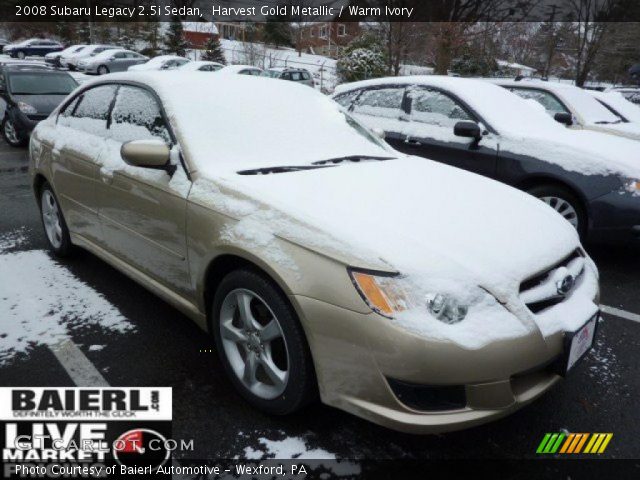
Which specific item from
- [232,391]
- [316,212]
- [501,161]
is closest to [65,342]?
[232,391]

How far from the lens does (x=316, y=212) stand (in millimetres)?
2141

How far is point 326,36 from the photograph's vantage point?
46219mm

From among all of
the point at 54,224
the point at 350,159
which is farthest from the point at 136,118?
the point at 54,224

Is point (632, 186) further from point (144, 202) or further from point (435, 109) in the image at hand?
point (144, 202)

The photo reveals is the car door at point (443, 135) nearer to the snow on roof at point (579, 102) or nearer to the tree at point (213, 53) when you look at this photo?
the snow on roof at point (579, 102)

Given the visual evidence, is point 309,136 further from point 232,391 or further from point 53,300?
point 53,300

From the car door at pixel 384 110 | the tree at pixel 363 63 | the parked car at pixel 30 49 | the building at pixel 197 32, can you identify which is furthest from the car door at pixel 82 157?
the building at pixel 197 32

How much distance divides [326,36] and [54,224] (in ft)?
151

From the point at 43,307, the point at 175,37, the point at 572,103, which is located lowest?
the point at 43,307

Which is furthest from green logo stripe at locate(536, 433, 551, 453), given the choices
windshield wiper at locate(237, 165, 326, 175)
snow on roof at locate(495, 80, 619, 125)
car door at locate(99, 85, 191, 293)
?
snow on roof at locate(495, 80, 619, 125)

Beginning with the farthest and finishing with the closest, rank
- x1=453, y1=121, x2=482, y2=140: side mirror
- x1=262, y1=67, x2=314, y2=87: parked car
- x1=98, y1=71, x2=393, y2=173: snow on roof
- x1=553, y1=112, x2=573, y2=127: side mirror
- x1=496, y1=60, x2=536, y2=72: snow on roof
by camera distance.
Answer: x1=496, y1=60, x2=536, y2=72: snow on roof, x1=262, y1=67, x2=314, y2=87: parked car, x1=553, y1=112, x2=573, y2=127: side mirror, x1=453, y1=121, x2=482, y2=140: side mirror, x1=98, y1=71, x2=393, y2=173: snow on roof

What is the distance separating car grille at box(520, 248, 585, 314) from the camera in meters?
2.01

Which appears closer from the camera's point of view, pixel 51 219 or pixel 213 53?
pixel 51 219

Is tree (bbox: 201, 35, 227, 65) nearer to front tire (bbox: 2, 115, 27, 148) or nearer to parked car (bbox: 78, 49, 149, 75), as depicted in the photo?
parked car (bbox: 78, 49, 149, 75)
